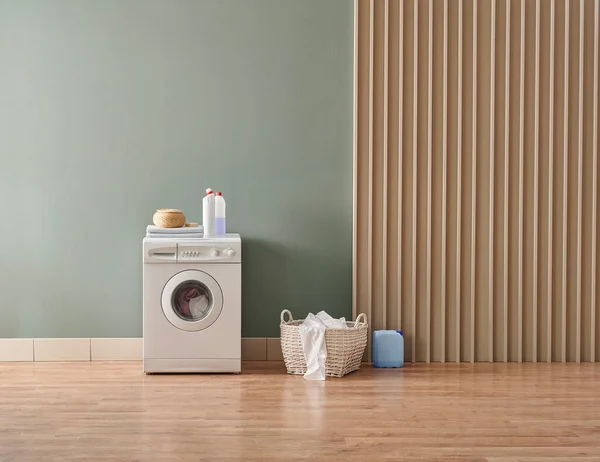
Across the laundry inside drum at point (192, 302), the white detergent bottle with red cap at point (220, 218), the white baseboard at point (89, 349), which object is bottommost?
the white baseboard at point (89, 349)

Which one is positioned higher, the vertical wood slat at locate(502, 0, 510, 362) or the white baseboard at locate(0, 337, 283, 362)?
the vertical wood slat at locate(502, 0, 510, 362)

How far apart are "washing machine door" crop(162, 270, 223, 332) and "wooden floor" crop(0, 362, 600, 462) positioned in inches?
11.6

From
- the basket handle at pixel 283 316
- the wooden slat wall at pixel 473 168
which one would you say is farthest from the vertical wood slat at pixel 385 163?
the basket handle at pixel 283 316

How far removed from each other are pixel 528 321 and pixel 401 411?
149cm

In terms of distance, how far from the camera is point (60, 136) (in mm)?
4629

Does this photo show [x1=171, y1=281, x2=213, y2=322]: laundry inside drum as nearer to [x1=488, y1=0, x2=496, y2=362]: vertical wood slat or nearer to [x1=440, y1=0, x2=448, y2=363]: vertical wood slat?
[x1=440, y1=0, x2=448, y2=363]: vertical wood slat

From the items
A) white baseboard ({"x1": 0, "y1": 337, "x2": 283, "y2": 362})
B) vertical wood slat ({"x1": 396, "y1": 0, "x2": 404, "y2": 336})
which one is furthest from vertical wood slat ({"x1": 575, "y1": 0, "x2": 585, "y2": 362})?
white baseboard ({"x1": 0, "y1": 337, "x2": 283, "y2": 362})

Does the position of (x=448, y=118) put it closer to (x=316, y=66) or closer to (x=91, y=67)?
(x=316, y=66)

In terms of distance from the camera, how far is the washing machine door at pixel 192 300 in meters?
4.24

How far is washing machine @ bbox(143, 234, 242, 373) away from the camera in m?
4.24

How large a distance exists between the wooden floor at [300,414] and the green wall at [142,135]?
0.48m

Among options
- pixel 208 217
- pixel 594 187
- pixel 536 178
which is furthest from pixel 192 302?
pixel 594 187

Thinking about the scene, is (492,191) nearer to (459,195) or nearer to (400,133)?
(459,195)

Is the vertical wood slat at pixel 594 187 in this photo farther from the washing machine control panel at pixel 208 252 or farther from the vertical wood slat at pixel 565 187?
the washing machine control panel at pixel 208 252
